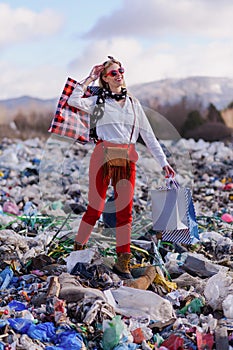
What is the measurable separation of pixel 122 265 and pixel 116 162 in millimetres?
732

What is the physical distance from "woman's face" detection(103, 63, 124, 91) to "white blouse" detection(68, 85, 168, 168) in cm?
11

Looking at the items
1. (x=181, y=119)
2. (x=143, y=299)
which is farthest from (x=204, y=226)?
(x=181, y=119)

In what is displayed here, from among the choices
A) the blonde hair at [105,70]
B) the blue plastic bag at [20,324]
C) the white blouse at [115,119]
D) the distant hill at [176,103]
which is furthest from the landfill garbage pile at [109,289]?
the distant hill at [176,103]

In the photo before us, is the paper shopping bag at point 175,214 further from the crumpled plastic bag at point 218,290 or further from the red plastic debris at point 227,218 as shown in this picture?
the red plastic debris at point 227,218

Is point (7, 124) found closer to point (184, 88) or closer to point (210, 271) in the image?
point (184, 88)

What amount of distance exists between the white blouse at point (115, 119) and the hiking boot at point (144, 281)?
2.64ft

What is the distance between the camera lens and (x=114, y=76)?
4.32 m

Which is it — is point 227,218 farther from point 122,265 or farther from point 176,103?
point 176,103

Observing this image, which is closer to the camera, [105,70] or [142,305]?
[142,305]

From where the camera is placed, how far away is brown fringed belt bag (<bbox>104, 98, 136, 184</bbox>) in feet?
14.1

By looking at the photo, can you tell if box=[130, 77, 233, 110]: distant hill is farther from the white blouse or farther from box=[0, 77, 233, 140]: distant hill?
the white blouse

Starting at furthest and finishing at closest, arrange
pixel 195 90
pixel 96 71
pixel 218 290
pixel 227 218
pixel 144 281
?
pixel 195 90
pixel 227 218
pixel 96 71
pixel 144 281
pixel 218 290

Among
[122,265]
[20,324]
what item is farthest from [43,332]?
[122,265]

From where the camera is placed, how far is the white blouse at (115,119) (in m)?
4.32
